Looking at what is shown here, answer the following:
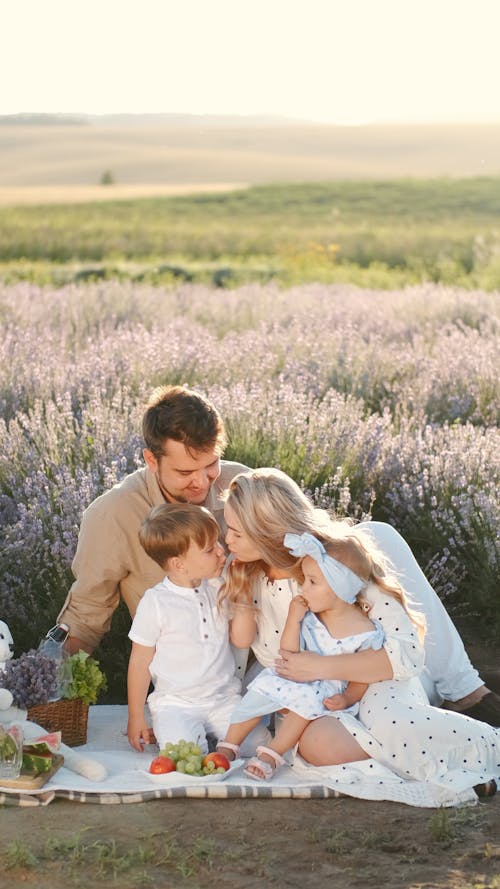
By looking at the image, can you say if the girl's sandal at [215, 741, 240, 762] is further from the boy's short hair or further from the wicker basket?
the boy's short hair

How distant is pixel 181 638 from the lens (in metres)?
4.03

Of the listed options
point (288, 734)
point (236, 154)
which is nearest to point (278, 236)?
point (288, 734)

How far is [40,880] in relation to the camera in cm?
Answer: 306

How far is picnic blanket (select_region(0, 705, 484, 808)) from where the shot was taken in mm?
3572

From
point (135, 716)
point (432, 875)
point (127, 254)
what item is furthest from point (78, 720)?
point (127, 254)

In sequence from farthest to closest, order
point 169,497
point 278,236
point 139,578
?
point 278,236 < point 139,578 < point 169,497

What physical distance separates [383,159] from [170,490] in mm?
62181

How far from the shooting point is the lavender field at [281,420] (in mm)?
5012

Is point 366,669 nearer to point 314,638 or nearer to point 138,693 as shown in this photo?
point 314,638

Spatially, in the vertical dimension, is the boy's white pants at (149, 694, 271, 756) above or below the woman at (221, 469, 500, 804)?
below

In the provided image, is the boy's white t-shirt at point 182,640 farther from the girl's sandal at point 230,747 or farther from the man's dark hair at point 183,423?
the man's dark hair at point 183,423

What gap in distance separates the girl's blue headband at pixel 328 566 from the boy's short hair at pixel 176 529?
253mm

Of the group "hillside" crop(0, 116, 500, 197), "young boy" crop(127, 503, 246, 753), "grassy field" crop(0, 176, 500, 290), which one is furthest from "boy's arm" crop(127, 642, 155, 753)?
"hillside" crop(0, 116, 500, 197)

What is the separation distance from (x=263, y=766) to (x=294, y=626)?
437mm
